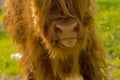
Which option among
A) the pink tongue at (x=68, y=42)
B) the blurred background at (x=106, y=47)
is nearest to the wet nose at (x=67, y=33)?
the pink tongue at (x=68, y=42)

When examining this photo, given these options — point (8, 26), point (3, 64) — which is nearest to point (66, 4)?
point (8, 26)

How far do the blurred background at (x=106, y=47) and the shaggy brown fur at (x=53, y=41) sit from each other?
3.62ft

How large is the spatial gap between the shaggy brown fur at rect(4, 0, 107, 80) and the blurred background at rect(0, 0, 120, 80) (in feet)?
3.62

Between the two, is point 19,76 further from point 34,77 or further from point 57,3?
point 57,3

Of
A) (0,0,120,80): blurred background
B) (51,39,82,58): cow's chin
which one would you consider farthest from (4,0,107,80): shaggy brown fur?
(0,0,120,80): blurred background

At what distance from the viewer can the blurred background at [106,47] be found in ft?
27.1

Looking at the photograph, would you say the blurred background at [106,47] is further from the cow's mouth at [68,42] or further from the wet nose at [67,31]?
the wet nose at [67,31]

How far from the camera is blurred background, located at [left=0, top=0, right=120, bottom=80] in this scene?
325 inches

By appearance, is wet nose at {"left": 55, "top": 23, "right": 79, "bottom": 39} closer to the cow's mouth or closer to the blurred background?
the cow's mouth

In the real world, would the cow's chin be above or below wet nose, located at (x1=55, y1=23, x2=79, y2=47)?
below

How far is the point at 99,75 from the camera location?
607 cm

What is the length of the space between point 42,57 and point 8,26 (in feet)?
4.28

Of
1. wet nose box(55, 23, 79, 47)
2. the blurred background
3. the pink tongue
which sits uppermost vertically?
wet nose box(55, 23, 79, 47)

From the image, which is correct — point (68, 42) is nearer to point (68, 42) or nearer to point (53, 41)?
point (68, 42)
